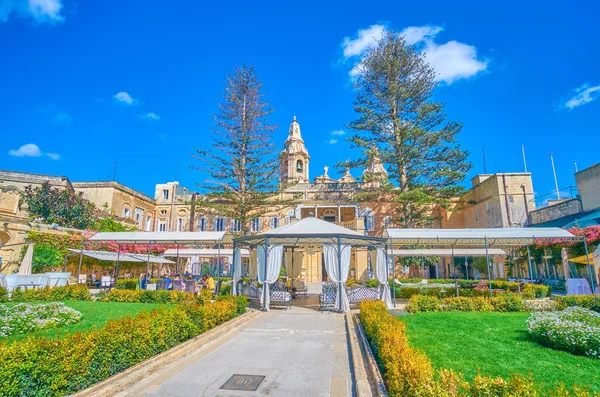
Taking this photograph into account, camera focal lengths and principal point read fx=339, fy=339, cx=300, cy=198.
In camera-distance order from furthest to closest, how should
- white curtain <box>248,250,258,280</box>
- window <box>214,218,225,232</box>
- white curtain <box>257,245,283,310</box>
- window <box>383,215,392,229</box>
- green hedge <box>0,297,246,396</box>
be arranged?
window <box>214,218,225,232</box>, window <box>383,215,392,229</box>, white curtain <box>248,250,258,280</box>, white curtain <box>257,245,283,310</box>, green hedge <box>0,297,246,396</box>

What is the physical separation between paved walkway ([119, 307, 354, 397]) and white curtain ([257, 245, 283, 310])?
117 inches

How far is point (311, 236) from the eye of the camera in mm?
11359

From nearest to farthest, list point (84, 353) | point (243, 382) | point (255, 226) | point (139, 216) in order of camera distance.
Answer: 1. point (84, 353)
2. point (243, 382)
3. point (255, 226)
4. point (139, 216)

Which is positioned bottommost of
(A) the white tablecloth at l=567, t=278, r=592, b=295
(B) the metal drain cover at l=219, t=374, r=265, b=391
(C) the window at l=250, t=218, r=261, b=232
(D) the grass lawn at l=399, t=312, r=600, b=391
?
(B) the metal drain cover at l=219, t=374, r=265, b=391

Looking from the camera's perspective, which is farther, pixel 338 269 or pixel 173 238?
pixel 173 238

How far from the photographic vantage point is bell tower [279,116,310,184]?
33312mm

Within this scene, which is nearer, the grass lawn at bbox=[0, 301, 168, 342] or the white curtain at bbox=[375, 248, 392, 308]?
the grass lawn at bbox=[0, 301, 168, 342]

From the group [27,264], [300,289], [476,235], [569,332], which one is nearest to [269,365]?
[569,332]

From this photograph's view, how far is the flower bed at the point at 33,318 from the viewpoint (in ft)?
24.1

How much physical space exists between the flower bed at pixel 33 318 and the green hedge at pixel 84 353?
11.6 feet

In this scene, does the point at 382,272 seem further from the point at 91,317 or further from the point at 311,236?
the point at 91,317

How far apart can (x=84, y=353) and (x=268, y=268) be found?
25.0ft

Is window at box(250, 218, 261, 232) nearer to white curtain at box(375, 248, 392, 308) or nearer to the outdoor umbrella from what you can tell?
the outdoor umbrella

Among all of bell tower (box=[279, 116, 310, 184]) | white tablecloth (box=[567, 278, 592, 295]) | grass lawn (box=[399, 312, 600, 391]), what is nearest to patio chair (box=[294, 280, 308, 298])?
grass lawn (box=[399, 312, 600, 391])
